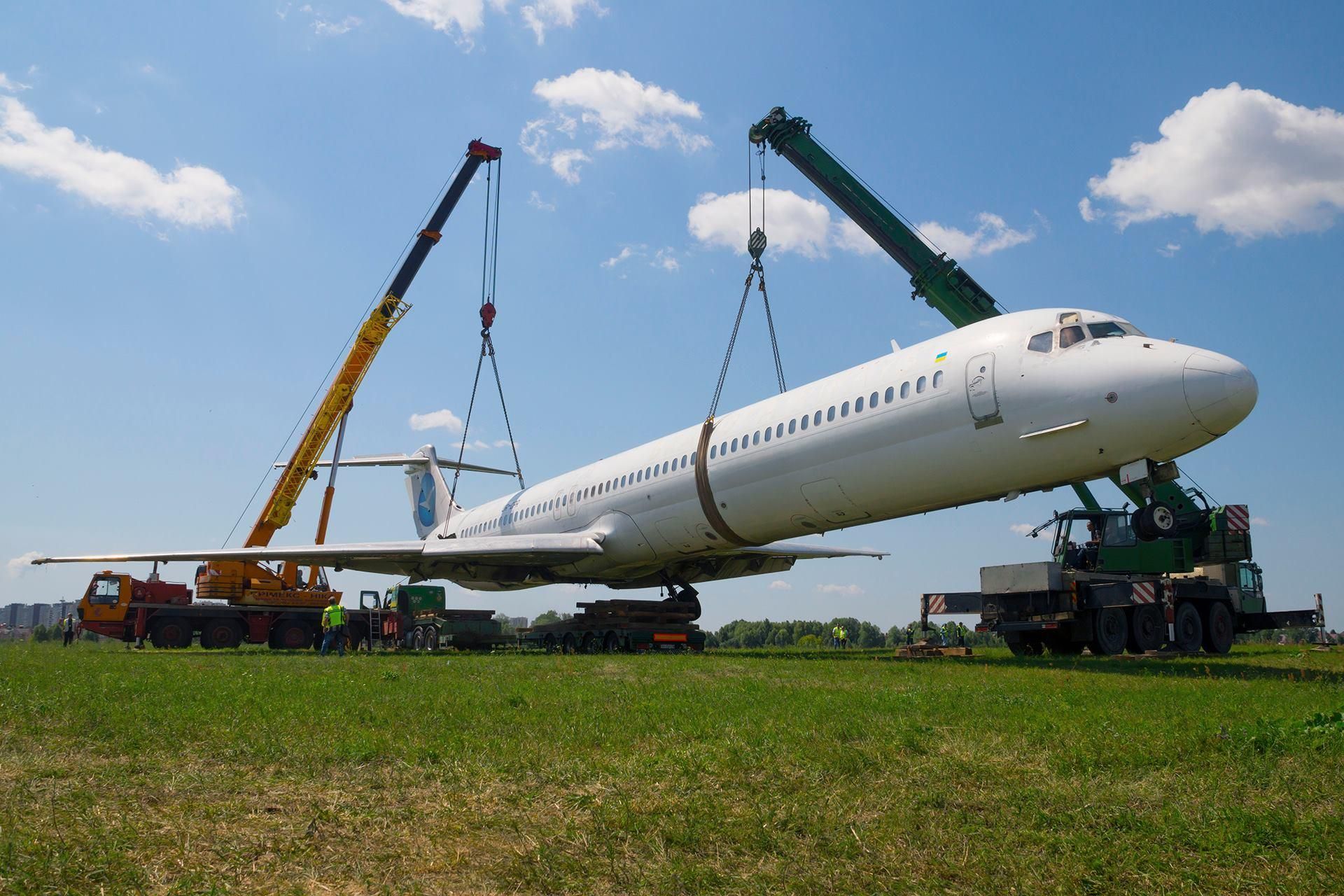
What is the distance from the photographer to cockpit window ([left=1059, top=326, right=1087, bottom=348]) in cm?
1337

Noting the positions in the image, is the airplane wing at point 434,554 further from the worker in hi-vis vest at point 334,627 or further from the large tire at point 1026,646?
the large tire at point 1026,646

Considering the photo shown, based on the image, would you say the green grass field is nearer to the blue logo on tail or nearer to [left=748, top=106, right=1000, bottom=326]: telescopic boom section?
[left=748, top=106, right=1000, bottom=326]: telescopic boom section

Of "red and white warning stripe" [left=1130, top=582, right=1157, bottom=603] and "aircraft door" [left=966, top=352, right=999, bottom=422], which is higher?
"aircraft door" [left=966, top=352, right=999, bottom=422]

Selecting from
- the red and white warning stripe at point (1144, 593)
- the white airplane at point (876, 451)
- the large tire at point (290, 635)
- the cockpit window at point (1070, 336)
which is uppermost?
the cockpit window at point (1070, 336)

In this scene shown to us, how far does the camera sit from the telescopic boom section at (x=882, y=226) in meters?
24.6

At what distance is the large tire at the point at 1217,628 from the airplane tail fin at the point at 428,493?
25441mm

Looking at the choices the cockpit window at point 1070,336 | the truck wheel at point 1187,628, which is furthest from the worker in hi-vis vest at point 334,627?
the truck wheel at point 1187,628

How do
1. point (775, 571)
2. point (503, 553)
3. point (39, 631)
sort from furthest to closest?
point (39, 631), point (775, 571), point (503, 553)

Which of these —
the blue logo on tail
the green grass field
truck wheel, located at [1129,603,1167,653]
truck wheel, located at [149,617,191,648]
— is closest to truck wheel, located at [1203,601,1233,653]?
truck wheel, located at [1129,603,1167,653]

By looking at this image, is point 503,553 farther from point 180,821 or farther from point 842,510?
point 180,821

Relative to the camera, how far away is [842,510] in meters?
16.6

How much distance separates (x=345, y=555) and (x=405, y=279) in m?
11.8

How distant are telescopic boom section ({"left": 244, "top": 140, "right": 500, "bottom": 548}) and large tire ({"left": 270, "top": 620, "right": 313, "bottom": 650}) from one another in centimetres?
392

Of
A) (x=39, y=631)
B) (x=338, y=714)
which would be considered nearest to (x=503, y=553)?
(x=338, y=714)
